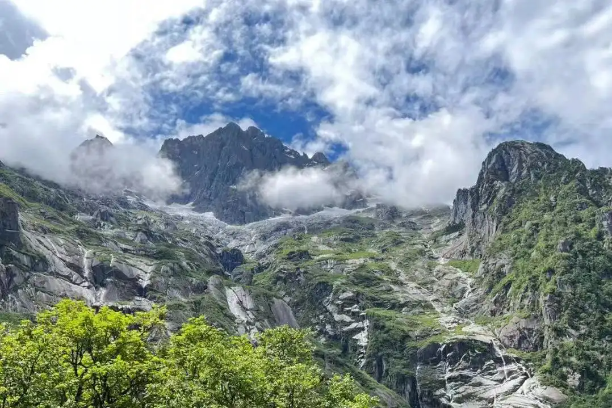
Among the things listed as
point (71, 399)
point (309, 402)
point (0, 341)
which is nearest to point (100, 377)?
point (71, 399)

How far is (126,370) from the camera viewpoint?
38656mm

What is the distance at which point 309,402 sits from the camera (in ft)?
156

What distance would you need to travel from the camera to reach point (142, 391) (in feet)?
139

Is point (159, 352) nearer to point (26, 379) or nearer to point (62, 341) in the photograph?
point (62, 341)

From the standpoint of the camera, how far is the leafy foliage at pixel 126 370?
3597 cm

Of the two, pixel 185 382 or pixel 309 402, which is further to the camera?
pixel 309 402

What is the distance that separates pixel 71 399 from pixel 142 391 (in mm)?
6919

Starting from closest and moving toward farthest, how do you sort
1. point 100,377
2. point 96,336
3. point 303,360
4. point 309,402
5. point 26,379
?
point 26,379 → point 100,377 → point 96,336 → point 309,402 → point 303,360

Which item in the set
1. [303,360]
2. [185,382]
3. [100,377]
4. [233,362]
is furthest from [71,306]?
[303,360]

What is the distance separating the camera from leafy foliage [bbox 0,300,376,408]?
118ft

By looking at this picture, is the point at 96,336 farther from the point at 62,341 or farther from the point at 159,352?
the point at 159,352

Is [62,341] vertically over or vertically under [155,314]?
under

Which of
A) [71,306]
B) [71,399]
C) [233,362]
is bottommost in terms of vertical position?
[71,399]

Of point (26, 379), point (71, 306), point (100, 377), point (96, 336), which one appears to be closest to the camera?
point (26, 379)
